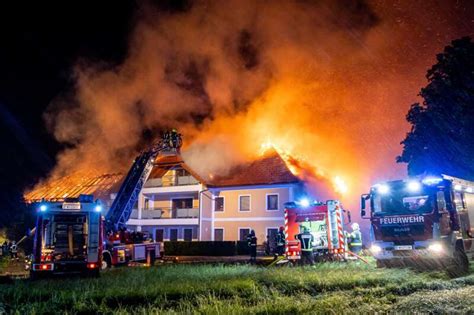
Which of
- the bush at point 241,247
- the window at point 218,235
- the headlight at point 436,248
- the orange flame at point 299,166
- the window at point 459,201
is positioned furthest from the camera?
the window at point 218,235

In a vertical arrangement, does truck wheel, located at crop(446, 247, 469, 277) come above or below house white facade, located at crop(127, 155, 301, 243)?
below

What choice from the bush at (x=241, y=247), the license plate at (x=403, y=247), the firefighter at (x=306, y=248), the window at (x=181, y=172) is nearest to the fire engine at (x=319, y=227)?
the firefighter at (x=306, y=248)

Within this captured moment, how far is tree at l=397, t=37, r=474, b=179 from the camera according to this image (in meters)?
24.0

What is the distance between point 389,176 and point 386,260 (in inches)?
743

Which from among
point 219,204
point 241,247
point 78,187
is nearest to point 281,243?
point 241,247

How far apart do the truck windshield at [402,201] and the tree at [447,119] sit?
32.0ft

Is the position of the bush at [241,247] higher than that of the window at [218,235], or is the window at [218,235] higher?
the window at [218,235]

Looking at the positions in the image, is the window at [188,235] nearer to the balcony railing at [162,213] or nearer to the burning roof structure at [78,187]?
the balcony railing at [162,213]

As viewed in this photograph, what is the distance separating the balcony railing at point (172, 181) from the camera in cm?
3672

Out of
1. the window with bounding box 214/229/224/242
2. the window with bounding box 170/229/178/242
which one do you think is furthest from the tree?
the window with bounding box 170/229/178/242

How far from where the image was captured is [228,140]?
3588 centimetres

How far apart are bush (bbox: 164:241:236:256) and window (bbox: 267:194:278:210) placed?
508cm

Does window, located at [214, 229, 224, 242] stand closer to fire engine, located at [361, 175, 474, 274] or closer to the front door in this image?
the front door

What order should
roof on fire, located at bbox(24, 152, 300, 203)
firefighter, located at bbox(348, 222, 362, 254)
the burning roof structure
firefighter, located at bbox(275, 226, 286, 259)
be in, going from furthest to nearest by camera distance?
the burning roof structure, roof on fire, located at bbox(24, 152, 300, 203), firefighter, located at bbox(275, 226, 286, 259), firefighter, located at bbox(348, 222, 362, 254)
